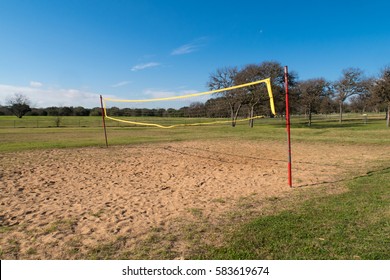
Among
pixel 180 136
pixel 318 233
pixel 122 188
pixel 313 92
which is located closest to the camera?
pixel 318 233

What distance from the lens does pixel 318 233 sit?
3465 mm

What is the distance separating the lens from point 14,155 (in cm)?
1049

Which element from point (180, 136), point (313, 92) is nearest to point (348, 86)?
point (313, 92)

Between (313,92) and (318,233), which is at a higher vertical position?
(313,92)

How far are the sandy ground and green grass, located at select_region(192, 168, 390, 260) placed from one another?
973 millimetres

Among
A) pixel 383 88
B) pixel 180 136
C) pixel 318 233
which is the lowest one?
pixel 318 233

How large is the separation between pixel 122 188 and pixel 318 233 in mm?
4361

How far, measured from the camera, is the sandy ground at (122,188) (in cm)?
373

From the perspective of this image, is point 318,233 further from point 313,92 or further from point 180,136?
point 313,92

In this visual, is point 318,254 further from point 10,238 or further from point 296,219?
point 10,238

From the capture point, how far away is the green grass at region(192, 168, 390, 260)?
297 centimetres

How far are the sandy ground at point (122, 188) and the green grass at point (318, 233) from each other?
97cm

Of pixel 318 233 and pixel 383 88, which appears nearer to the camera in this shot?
pixel 318 233

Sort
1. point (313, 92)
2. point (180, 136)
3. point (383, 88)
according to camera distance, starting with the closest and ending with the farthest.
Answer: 1. point (180, 136)
2. point (383, 88)
3. point (313, 92)
